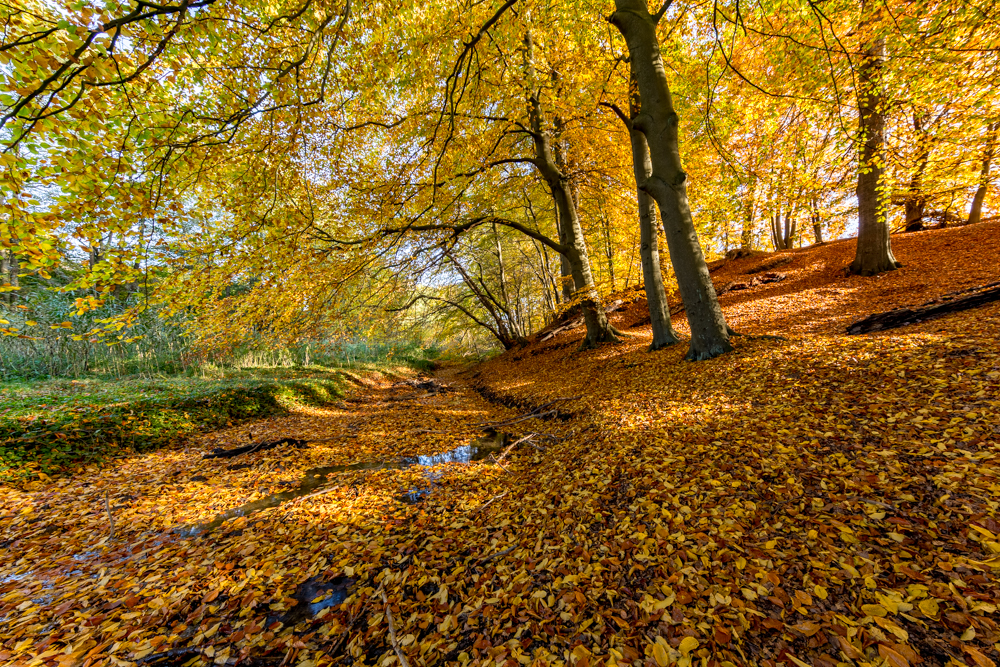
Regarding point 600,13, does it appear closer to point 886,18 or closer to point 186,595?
point 886,18

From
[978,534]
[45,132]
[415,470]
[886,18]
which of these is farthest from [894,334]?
[45,132]

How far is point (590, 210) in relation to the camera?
11828 millimetres

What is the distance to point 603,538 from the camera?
284 cm

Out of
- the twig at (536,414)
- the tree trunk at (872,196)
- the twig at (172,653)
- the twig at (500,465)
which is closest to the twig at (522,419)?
the twig at (536,414)

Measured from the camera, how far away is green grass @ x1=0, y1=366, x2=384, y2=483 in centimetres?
498

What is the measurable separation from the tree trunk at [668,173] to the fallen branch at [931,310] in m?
1.83

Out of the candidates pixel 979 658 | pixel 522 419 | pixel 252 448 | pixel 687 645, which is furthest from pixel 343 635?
pixel 252 448

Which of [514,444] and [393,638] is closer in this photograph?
[393,638]

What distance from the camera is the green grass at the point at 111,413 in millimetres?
4984

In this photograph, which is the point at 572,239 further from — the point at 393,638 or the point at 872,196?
the point at 393,638

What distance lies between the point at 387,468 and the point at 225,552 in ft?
7.01

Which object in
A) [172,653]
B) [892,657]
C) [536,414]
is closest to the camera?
[892,657]

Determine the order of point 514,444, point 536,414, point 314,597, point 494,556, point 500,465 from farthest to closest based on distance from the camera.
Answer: point 536,414, point 514,444, point 500,465, point 494,556, point 314,597

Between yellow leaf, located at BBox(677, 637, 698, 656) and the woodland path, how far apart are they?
4.64ft
